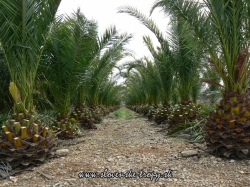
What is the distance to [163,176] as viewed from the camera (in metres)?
3.00

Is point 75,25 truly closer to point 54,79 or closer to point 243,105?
point 54,79

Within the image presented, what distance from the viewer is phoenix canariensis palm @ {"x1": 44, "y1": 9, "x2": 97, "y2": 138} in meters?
5.26

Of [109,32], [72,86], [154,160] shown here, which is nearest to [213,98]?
[109,32]

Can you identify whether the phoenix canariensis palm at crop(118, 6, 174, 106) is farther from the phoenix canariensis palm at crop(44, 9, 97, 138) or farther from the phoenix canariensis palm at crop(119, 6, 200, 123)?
the phoenix canariensis palm at crop(44, 9, 97, 138)

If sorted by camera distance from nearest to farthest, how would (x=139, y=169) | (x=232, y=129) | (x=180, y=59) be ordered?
(x=139, y=169) < (x=232, y=129) < (x=180, y=59)

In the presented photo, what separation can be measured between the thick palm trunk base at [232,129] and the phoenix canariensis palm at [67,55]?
3058mm

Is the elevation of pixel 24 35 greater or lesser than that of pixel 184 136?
greater

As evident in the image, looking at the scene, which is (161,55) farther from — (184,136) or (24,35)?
(24,35)

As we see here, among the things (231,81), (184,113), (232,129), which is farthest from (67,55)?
(232,129)

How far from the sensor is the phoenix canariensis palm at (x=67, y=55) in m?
5.26

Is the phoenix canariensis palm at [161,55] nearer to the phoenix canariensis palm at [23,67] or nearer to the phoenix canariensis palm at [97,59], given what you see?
the phoenix canariensis palm at [97,59]

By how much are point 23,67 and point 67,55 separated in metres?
1.63

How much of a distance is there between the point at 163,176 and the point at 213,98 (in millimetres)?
7640

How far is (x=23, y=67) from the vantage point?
12.3ft
